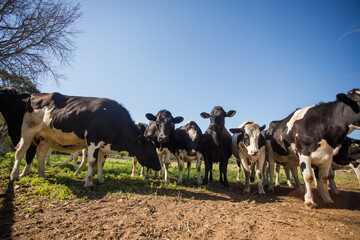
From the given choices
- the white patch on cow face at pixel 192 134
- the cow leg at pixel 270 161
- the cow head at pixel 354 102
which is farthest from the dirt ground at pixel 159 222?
the white patch on cow face at pixel 192 134

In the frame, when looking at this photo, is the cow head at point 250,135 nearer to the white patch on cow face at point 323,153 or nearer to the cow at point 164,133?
the white patch on cow face at point 323,153

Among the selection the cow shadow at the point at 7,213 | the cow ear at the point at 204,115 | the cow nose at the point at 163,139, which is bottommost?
the cow shadow at the point at 7,213

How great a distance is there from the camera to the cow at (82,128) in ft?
19.6

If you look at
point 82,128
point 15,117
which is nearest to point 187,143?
point 82,128

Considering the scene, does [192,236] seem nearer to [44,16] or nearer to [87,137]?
Answer: [87,137]

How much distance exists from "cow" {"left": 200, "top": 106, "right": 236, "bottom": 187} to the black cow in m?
6.52

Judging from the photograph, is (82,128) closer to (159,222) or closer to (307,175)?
(159,222)

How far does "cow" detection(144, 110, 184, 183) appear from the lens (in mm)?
7164

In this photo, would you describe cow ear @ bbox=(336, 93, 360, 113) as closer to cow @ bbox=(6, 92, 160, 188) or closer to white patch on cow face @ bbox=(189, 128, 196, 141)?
white patch on cow face @ bbox=(189, 128, 196, 141)

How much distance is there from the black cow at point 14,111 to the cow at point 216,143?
6.52 m

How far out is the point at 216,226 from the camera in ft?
10.8

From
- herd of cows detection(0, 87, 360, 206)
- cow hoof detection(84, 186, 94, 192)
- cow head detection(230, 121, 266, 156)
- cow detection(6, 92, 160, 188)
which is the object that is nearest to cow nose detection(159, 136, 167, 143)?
herd of cows detection(0, 87, 360, 206)

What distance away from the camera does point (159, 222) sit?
3.38 m

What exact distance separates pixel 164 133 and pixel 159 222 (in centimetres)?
393
